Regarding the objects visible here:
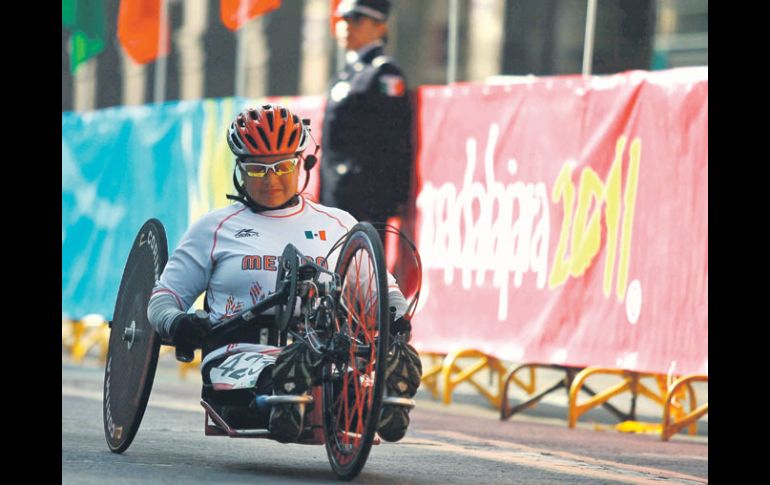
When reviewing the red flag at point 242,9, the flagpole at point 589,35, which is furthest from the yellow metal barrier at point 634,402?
the red flag at point 242,9

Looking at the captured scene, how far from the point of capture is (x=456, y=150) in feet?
42.0

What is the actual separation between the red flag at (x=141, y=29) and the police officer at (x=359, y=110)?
16.4ft

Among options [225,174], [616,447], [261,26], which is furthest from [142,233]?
[261,26]

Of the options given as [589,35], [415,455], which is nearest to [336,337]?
[415,455]

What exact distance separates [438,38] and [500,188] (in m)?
19.7

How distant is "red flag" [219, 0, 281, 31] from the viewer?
15.9 metres

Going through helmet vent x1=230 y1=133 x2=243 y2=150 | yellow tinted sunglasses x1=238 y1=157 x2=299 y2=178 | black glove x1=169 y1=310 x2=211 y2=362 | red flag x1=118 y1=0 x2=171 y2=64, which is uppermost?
red flag x1=118 y1=0 x2=171 y2=64

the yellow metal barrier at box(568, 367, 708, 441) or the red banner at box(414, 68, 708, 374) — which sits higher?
the red banner at box(414, 68, 708, 374)

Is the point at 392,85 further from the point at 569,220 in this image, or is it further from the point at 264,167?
the point at 264,167

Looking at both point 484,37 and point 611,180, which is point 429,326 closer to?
point 611,180

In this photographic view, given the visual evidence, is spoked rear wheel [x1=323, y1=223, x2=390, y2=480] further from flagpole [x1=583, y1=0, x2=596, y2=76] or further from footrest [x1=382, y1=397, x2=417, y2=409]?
flagpole [x1=583, y1=0, x2=596, y2=76]

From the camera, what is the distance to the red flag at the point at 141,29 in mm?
17034

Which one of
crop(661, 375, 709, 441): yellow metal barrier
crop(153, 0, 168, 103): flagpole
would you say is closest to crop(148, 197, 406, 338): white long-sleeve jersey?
crop(661, 375, 709, 441): yellow metal barrier

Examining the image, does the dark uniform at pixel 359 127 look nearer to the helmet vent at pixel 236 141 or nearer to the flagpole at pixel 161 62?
the helmet vent at pixel 236 141
